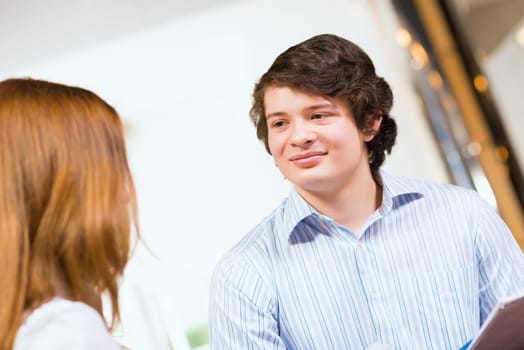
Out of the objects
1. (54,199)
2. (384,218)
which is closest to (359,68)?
(384,218)

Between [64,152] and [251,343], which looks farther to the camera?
[251,343]

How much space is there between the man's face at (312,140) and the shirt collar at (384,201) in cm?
4

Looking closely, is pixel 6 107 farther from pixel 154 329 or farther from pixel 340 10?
pixel 340 10

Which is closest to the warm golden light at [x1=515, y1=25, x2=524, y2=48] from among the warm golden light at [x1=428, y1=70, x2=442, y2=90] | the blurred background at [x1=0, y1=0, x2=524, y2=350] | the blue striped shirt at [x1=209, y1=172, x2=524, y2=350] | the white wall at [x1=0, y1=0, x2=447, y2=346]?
the warm golden light at [x1=428, y1=70, x2=442, y2=90]

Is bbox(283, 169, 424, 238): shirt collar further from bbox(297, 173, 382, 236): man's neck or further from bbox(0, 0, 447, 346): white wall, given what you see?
bbox(0, 0, 447, 346): white wall

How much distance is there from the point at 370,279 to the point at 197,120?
0.75m

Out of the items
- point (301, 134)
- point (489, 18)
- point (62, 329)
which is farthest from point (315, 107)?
point (489, 18)

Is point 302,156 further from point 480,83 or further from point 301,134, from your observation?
point 480,83

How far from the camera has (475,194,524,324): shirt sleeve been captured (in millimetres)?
1595

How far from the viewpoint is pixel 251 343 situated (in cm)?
150

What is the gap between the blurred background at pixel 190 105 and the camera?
1.92m

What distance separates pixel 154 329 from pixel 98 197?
92 centimetres

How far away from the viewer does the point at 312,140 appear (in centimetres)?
159

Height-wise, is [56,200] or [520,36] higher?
[56,200]
